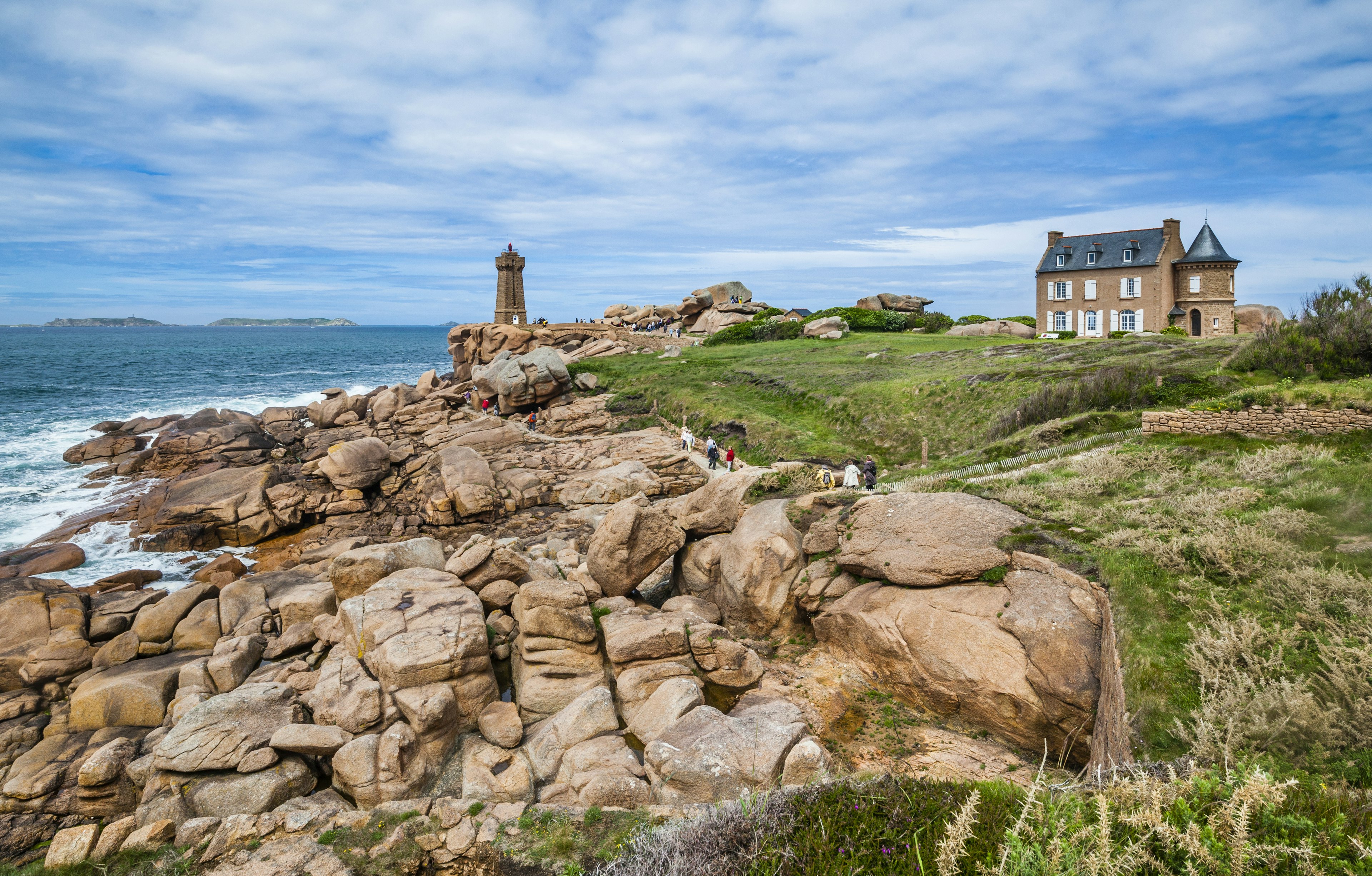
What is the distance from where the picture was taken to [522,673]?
48.1 feet

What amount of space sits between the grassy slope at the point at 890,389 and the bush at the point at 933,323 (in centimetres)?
1118

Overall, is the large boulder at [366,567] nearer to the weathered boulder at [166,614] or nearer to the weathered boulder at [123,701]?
the weathered boulder at [123,701]

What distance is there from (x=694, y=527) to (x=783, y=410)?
19.9 m

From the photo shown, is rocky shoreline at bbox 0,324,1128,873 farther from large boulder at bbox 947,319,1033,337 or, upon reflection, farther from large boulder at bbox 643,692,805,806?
large boulder at bbox 947,319,1033,337

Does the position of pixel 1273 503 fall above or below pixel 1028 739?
above

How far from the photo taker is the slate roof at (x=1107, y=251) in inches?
1863

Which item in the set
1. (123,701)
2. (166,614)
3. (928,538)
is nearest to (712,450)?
(928,538)

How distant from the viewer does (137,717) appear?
49.5 feet

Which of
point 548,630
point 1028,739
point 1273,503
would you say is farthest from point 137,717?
point 1273,503

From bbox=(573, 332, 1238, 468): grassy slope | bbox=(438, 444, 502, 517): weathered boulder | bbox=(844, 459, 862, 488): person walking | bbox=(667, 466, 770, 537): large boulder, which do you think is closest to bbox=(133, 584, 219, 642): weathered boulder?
bbox=(438, 444, 502, 517): weathered boulder

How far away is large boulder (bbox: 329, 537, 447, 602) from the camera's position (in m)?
17.7

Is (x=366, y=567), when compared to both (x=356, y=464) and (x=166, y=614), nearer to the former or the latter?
(x=166, y=614)

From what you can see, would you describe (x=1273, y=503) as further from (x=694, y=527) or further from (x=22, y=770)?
(x=22, y=770)

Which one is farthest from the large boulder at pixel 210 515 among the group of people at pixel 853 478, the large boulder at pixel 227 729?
the group of people at pixel 853 478
